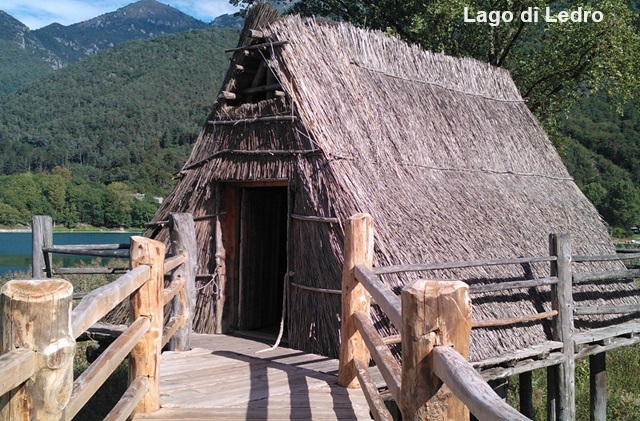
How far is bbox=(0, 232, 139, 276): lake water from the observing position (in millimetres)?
27812

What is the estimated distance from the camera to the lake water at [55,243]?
27.8m

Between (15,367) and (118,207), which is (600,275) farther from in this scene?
(118,207)

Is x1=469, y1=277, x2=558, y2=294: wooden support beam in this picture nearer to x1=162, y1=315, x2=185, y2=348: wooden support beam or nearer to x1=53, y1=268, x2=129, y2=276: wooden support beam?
x1=162, y1=315, x2=185, y2=348: wooden support beam

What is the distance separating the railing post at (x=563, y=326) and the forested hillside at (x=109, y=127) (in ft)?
97.5

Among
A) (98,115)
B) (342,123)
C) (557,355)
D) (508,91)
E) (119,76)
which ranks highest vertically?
(119,76)

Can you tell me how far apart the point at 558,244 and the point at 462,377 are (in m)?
5.68

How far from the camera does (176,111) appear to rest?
221ft

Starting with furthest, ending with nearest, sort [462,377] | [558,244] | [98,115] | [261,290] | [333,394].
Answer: [98,115], [261,290], [558,244], [333,394], [462,377]

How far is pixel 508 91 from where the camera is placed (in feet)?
37.6

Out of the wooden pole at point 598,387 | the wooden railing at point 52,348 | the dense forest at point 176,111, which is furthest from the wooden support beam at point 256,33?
the dense forest at point 176,111

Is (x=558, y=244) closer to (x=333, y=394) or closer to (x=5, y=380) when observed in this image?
(x=333, y=394)

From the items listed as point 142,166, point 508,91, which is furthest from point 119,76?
point 508,91

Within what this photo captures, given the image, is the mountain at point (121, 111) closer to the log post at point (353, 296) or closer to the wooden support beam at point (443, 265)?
the wooden support beam at point (443, 265)

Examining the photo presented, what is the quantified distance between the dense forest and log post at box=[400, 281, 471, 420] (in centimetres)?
1303
